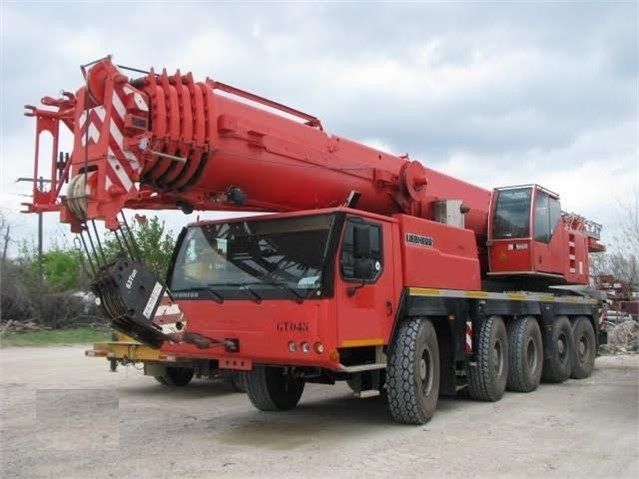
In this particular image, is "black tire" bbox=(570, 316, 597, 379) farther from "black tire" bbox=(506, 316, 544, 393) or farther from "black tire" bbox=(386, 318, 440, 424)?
"black tire" bbox=(386, 318, 440, 424)

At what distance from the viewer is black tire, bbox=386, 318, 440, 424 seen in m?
7.84

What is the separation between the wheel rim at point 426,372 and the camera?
8.30 metres

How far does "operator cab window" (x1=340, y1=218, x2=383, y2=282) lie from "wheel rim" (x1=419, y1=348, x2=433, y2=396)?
4.40ft

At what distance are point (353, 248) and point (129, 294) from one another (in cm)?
243

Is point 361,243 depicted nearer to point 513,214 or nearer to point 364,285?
point 364,285

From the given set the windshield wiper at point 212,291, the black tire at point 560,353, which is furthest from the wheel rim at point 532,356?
the windshield wiper at point 212,291

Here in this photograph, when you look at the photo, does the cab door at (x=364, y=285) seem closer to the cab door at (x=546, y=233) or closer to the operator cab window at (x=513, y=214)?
the operator cab window at (x=513, y=214)

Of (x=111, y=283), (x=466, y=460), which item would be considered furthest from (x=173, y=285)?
(x=466, y=460)

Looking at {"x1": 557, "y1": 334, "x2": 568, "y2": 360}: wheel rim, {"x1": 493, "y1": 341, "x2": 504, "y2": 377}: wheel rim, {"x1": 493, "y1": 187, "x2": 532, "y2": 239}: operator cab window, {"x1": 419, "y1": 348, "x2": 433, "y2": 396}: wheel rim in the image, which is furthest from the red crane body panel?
{"x1": 557, "y1": 334, "x2": 568, "y2": 360}: wheel rim

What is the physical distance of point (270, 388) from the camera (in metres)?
9.18

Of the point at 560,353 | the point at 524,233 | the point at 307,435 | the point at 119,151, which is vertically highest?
the point at 119,151

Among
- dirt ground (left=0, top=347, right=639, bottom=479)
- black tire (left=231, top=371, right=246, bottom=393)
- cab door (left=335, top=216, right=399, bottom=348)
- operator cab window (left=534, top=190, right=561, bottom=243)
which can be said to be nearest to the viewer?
dirt ground (left=0, top=347, right=639, bottom=479)

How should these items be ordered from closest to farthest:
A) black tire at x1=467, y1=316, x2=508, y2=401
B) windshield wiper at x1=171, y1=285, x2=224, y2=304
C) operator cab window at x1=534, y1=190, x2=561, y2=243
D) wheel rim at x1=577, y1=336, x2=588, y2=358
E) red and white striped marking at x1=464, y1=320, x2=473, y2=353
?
windshield wiper at x1=171, y1=285, x2=224, y2=304 < red and white striped marking at x1=464, y1=320, x2=473, y2=353 < black tire at x1=467, y1=316, x2=508, y2=401 < operator cab window at x1=534, y1=190, x2=561, y2=243 < wheel rim at x1=577, y1=336, x2=588, y2=358

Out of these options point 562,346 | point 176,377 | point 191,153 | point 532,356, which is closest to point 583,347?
point 562,346
